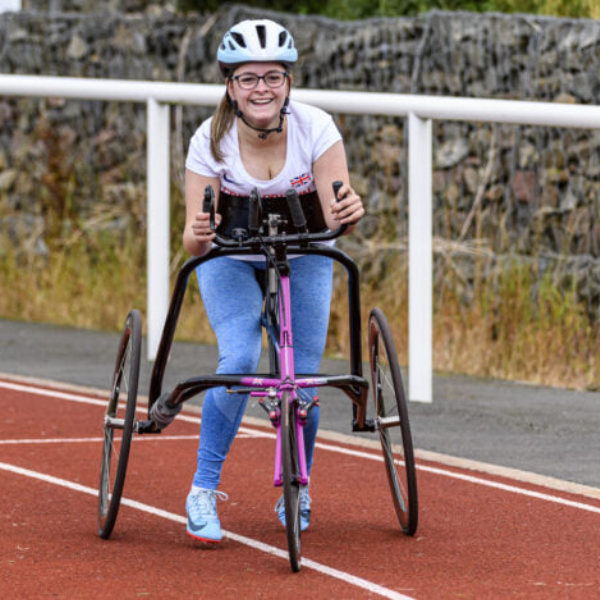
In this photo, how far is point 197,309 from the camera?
14258 millimetres

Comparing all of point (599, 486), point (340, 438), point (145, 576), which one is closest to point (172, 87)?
point (340, 438)

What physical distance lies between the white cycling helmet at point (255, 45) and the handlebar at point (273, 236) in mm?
484

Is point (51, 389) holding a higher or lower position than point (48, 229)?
lower

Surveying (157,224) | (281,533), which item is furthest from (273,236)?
(157,224)

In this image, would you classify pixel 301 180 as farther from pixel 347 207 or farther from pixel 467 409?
pixel 467 409

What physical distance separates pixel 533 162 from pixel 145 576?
20.9 ft

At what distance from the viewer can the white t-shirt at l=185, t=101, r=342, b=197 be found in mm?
6723

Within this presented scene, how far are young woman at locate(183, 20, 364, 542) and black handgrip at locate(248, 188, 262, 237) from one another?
0.55ft

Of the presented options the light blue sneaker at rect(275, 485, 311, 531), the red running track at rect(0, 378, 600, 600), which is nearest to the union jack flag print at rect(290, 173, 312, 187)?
the light blue sneaker at rect(275, 485, 311, 531)

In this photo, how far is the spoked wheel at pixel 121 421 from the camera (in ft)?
21.7

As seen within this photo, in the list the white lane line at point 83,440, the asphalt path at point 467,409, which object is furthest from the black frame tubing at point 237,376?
the white lane line at point 83,440

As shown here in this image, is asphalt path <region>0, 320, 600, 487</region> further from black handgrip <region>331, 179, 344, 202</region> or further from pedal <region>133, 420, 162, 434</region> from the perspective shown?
black handgrip <region>331, 179, 344, 202</region>

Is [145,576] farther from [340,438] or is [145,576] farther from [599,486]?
[340,438]

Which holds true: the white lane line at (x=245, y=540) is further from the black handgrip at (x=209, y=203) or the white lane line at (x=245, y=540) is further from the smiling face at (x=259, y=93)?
the smiling face at (x=259, y=93)
